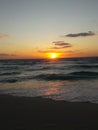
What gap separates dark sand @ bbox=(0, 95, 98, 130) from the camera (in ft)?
17.6

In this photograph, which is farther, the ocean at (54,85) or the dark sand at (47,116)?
the ocean at (54,85)

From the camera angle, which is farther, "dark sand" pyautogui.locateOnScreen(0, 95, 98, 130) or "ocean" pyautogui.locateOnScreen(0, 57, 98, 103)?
"ocean" pyautogui.locateOnScreen(0, 57, 98, 103)

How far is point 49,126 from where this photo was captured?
537 cm

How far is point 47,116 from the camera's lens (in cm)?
619

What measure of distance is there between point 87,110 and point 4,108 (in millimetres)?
2510

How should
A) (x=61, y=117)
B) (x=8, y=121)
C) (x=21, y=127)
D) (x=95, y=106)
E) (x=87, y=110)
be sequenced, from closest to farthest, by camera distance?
(x=21, y=127)
(x=8, y=121)
(x=61, y=117)
(x=87, y=110)
(x=95, y=106)

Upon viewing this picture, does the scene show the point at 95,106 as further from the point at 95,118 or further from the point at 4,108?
the point at 4,108

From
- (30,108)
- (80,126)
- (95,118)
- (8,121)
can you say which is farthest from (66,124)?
(30,108)

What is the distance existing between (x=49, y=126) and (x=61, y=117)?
2.61 feet

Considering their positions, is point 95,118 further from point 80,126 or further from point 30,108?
point 30,108

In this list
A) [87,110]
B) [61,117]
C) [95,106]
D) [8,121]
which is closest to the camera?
[8,121]

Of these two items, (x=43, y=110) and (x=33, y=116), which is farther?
(x=43, y=110)

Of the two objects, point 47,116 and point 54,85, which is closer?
point 47,116

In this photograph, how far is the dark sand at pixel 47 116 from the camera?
5355mm
